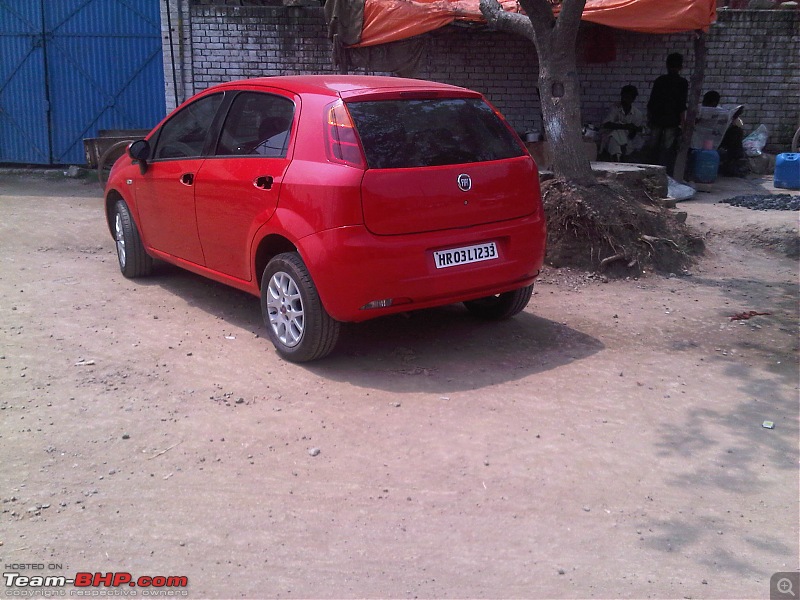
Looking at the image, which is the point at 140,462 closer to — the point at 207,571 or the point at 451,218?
the point at 207,571

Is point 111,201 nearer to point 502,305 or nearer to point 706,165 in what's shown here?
point 502,305

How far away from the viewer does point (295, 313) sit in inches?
199

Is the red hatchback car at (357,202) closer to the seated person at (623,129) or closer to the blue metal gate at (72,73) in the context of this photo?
the seated person at (623,129)

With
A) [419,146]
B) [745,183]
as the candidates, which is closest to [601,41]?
[745,183]

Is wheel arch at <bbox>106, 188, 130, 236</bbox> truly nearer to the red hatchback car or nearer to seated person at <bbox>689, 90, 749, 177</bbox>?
the red hatchback car

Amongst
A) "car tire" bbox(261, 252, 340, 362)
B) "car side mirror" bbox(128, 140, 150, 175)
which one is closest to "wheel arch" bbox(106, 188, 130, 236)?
"car side mirror" bbox(128, 140, 150, 175)

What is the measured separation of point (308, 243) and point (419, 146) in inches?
35.3

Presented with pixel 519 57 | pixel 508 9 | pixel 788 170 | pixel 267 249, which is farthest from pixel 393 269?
pixel 519 57

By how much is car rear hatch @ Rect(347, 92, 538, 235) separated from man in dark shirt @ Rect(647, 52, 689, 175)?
306 inches

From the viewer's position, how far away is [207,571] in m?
3.13

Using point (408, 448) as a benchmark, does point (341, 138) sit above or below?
above

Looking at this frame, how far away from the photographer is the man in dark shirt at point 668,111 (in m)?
12.2

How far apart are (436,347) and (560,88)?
3.52m

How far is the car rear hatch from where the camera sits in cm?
472
